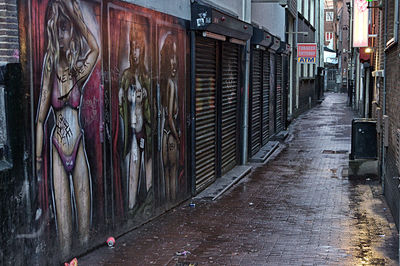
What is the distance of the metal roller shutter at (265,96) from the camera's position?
752 inches

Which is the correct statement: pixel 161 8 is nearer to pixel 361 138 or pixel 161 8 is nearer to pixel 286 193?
pixel 286 193

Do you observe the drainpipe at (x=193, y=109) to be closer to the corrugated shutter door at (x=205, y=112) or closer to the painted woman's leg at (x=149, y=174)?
the corrugated shutter door at (x=205, y=112)

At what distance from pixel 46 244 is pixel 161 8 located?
15.3ft

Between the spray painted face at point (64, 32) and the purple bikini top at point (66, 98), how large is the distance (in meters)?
0.49

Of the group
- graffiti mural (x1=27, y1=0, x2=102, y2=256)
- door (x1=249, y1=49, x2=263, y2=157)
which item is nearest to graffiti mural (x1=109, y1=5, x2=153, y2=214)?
graffiti mural (x1=27, y1=0, x2=102, y2=256)

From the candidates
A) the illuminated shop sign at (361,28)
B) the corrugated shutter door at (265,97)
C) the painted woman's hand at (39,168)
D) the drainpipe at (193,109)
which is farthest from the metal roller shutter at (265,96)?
the painted woman's hand at (39,168)

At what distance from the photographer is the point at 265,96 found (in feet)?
64.0

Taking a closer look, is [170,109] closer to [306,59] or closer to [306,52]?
[306,59]

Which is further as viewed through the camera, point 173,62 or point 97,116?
point 173,62

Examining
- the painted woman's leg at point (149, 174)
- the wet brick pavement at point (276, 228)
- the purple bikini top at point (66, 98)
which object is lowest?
the wet brick pavement at point (276, 228)

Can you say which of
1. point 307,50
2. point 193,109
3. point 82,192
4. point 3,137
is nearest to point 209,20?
point 193,109

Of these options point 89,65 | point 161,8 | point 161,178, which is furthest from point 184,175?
point 89,65

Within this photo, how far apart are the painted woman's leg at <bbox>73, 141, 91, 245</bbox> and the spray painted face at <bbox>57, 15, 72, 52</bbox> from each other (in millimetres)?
1246

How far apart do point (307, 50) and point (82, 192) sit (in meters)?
22.8
